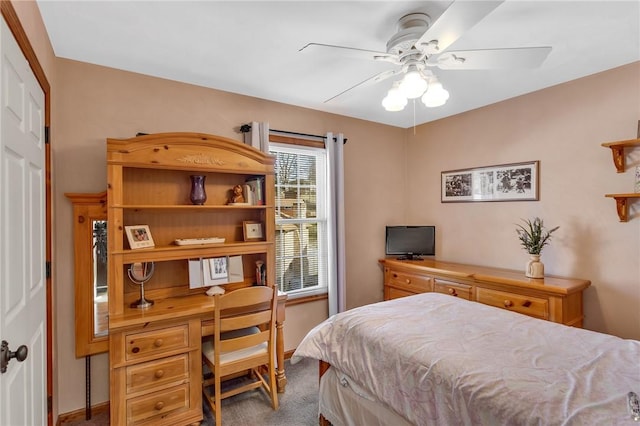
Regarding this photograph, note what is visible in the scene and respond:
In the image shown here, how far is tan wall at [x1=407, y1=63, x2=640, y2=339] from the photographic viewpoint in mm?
2414

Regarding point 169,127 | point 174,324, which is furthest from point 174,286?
point 169,127

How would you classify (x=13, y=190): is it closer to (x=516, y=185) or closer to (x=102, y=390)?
(x=102, y=390)

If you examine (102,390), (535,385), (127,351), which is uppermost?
(535,385)

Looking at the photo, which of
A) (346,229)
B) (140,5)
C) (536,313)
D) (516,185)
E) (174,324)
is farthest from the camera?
(346,229)

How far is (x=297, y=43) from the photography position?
6.72ft

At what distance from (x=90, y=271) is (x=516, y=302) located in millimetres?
3259

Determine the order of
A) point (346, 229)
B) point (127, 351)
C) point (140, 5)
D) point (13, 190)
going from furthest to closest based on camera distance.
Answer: point (346, 229) < point (127, 351) < point (140, 5) < point (13, 190)

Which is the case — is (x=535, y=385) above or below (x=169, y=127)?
below

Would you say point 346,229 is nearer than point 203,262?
No

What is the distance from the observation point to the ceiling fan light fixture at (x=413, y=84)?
5.62 feet

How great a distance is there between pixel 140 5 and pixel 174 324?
188 centimetres

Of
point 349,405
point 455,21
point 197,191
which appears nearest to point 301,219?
point 197,191

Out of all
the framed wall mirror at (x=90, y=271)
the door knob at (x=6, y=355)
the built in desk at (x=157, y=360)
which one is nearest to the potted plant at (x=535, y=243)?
the built in desk at (x=157, y=360)

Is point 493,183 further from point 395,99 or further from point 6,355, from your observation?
point 6,355
